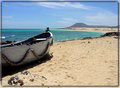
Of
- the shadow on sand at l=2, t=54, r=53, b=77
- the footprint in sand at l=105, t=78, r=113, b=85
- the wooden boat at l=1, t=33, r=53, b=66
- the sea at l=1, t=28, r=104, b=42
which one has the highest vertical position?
the wooden boat at l=1, t=33, r=53, b=66

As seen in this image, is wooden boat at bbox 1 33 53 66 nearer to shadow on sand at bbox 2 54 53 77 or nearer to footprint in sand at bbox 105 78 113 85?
shadow on sand at bbox 2 54 53 77

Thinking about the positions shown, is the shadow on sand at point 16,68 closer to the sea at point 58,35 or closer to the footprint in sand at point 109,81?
the footprint in sand at point 109,81

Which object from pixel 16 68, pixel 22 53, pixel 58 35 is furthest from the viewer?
pixel 58 35

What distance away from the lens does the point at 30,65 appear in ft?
26.6

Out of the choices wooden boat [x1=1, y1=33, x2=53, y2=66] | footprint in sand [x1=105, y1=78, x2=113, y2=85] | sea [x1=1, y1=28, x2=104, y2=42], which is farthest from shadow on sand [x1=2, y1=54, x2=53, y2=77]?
sea [x1=1, y1=28, x2=104, y2=42]

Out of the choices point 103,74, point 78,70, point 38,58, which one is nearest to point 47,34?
point 38,58

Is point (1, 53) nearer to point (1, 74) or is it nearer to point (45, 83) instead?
point (1, 74)

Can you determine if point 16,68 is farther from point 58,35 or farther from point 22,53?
point 58,35

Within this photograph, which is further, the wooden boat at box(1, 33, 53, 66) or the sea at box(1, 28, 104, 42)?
the sea at box(1, 28, 104, 42)

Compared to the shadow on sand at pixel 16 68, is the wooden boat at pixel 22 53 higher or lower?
higher

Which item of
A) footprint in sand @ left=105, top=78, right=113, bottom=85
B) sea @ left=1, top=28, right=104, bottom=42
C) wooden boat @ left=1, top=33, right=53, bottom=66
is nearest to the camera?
footprint in sand @ left=105, top=78, right=113, bottom=85

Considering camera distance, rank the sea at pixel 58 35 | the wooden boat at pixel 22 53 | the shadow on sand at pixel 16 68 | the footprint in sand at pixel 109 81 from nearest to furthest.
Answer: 1. the footprint in sand at pixel 109 81
2. the wooden boat at pixel 22 53
3. the shadow on sand at pixel 16 68
4. the sea at pixel 58 35

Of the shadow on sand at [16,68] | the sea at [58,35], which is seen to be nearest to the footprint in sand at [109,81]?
the shadow on sand at [16,68]

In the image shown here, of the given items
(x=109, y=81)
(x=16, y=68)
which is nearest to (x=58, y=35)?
(x=16, y=68)
